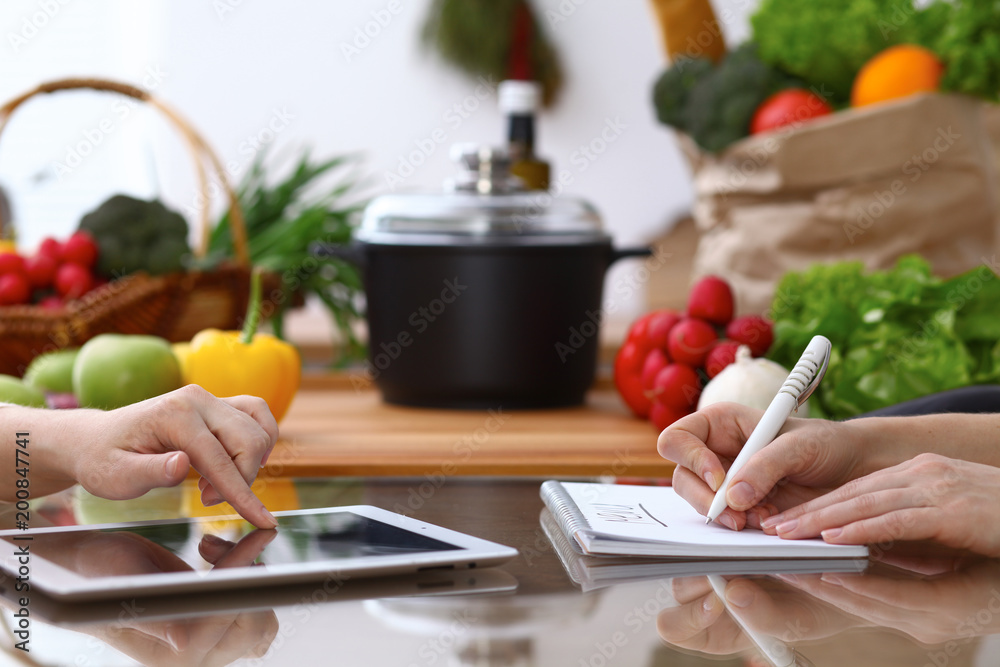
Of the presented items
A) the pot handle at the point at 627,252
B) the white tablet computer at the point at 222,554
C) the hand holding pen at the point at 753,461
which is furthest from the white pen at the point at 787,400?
the pot handle at the point at 627,252

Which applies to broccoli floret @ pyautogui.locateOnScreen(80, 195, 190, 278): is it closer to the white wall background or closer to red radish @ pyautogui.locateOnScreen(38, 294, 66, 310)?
red radish @ pyautogui.locateOnScreen(38, 294, 66, 310)

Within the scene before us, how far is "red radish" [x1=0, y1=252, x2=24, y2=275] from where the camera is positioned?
1.33m

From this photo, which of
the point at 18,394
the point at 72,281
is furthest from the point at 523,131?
the point at 18,394

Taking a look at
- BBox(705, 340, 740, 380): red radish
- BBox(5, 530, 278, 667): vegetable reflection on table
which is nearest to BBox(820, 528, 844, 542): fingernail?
BBox(5, 530, 278, 667): vegetable reflection on table

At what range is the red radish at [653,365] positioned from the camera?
1.14m

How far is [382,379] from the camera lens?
1.29m

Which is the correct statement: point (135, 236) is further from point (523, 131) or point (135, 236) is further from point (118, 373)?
point (523, 131)

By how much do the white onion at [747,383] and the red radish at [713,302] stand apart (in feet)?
0.44

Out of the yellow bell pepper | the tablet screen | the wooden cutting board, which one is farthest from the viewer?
the yellow bell pepper

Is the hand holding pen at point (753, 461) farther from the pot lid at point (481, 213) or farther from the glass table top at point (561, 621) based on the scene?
the pot lid at point (481, 213)

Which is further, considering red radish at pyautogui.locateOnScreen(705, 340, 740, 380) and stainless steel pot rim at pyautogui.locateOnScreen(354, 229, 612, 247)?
stainless steel pot rim at pyautogui.locateOnScreen(354, 229, 612, 247)

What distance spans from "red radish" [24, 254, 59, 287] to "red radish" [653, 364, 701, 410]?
2.65 ft

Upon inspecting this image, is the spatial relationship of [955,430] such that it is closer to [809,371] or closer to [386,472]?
[809,371]

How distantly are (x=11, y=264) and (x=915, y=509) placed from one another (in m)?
1.17
